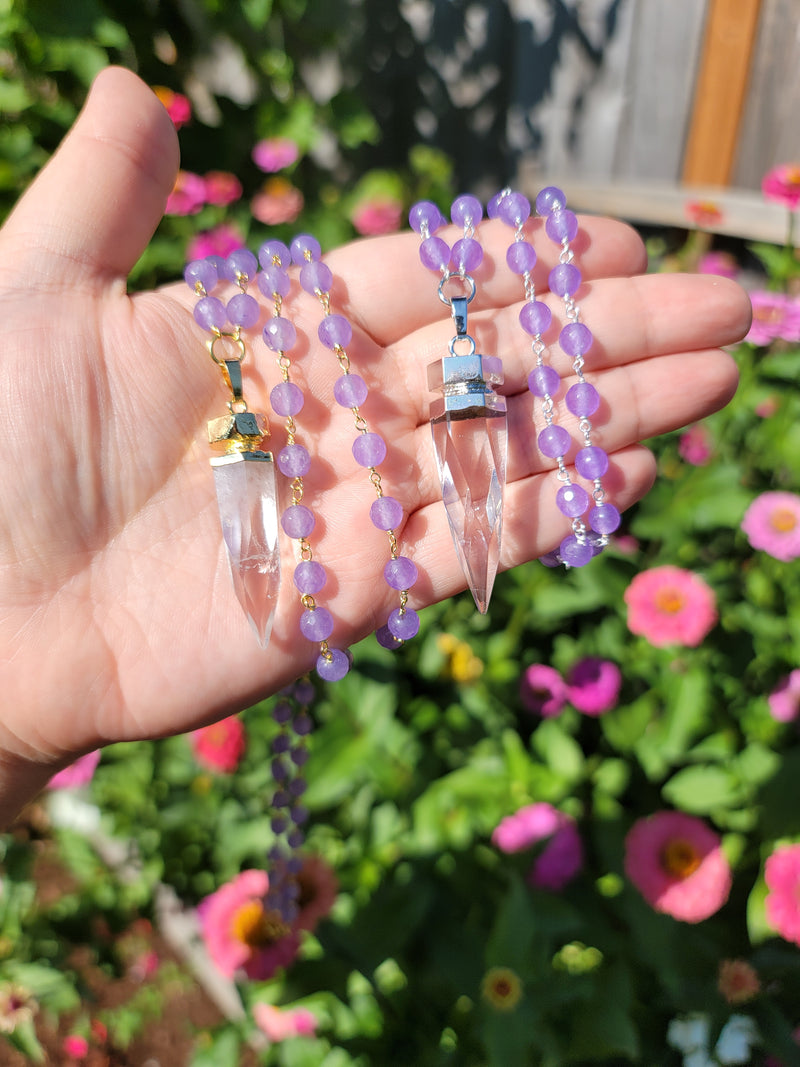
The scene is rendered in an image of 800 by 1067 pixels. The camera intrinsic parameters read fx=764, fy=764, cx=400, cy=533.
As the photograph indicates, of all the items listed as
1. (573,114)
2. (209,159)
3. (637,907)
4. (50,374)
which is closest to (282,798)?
(637,907)

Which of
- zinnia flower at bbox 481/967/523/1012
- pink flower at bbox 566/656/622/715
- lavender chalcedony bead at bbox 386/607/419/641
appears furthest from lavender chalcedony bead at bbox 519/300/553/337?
zinnia flower at bbox 481/967/523/1012

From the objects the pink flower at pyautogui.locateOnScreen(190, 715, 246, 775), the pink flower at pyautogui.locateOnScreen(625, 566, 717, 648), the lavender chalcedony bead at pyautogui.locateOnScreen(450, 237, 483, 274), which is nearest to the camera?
the lavender chalcedony bead at pyautogui.locateOnScreen(450, 237, 483, 274)

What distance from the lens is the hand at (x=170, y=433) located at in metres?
1.13

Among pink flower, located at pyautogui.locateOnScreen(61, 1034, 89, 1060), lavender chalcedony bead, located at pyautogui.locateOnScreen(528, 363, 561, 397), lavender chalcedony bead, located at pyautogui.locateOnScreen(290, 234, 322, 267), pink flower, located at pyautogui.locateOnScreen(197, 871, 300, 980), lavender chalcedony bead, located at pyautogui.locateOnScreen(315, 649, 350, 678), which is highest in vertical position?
lavender chalcedony bead, located at pyautogui.locateOnScreen(290, 234, 322, 267)

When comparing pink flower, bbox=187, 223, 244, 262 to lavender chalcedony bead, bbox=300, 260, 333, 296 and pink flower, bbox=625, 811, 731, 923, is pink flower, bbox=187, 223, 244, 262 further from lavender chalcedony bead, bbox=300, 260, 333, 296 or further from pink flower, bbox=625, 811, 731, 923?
pink flower, bbox=625, 811, 731, 923

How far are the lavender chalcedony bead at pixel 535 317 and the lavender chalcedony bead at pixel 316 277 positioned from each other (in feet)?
1.02

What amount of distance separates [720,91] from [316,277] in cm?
174

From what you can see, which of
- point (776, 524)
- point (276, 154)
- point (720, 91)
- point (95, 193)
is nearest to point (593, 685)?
point (776, 524)

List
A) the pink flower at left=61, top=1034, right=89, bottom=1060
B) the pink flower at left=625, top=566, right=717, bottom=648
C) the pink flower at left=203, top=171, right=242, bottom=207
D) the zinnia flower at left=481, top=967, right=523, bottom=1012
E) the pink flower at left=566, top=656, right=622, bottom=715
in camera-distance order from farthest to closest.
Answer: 1. the pink flower at left=203, top=171, right=242, bottom=207
2. the pink flower at left=61, top=1034, right=89, bottom=1060
3. the pink flower at left=566, top=656, right=622, bottom=715
4. the pink flower at left=625, top=566, right=717, bottom=648
5. the zinnia flower at left=481, top=967, right=523, bottom=1012

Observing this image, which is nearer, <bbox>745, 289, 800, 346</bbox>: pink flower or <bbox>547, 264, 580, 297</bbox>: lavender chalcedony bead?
<bbox>547, 264, 580, 297</bbox>: lavender chalcedony bead

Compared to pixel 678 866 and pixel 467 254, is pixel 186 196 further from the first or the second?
pixel 678 866

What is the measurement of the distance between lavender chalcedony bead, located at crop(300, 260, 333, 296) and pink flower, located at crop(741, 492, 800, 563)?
899 millimetres

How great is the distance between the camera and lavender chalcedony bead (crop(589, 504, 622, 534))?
45.4 inches

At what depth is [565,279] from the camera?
3.87 feet
